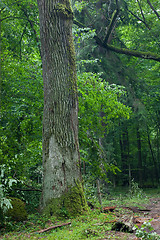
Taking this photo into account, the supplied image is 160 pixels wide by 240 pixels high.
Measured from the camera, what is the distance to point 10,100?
803cm

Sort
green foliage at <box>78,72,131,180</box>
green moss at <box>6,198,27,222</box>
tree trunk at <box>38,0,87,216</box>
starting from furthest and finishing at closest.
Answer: green foliage at <box>78,72,131,180</box> → tree trunk at <box>38,0,87,216</box> → green moss at <box>6,198,27,222</box>

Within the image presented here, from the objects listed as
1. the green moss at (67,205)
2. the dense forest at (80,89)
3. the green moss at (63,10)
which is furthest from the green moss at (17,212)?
the green moss at (63,10)

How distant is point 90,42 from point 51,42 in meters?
7.67

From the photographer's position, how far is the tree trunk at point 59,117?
4.90 meters

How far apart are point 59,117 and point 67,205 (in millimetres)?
1896

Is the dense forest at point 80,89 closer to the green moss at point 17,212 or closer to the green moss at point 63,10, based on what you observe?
the green moss at point 17,212

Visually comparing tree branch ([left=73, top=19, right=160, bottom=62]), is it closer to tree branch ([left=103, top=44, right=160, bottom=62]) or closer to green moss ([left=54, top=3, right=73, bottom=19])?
tree branch ([left=103, top=44, right=160, bottom=62])

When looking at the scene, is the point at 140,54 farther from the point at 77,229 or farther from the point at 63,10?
the point at 77,229

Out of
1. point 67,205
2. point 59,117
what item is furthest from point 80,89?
point 67,205

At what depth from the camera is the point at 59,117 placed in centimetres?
533

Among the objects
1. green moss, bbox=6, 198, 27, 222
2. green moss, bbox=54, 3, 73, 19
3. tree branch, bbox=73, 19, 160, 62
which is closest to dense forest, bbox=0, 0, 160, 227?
tree branch, bbox=73, 19, 160, 62

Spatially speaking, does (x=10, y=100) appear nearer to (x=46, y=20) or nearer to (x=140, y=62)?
(x=46, y=20)

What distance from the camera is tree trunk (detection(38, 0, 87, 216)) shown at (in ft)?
16.1

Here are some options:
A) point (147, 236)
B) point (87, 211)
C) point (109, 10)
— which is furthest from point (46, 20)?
point (109, 10)
